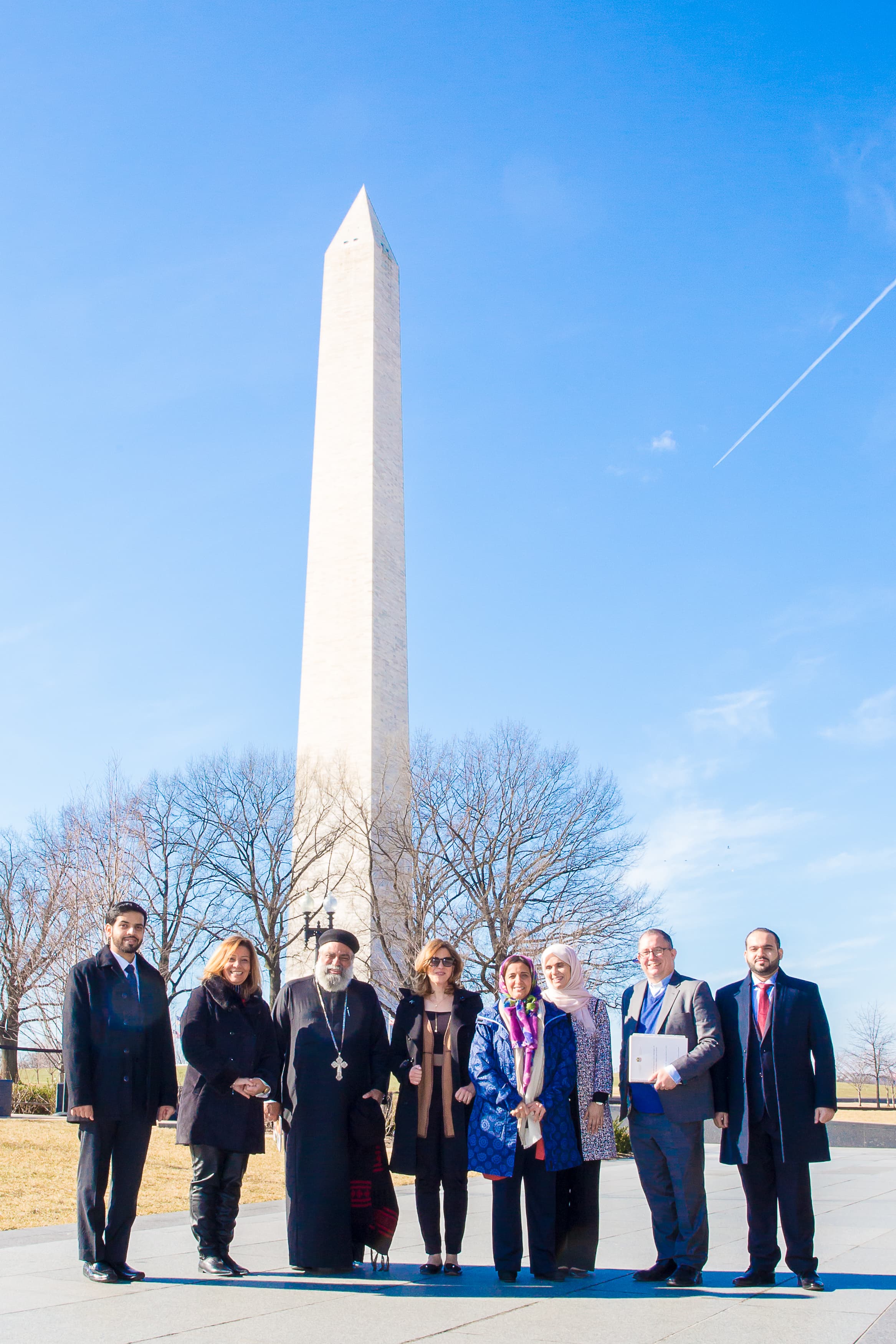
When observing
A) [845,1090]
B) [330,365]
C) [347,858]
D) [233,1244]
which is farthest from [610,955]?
[845,1090]

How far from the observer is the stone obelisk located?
28.7 m

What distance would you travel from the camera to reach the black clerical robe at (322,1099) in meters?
6.20

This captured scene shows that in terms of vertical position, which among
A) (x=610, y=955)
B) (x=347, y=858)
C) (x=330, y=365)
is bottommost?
(x=610, y=955)

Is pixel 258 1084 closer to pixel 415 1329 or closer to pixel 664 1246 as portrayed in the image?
pixel 415 1329

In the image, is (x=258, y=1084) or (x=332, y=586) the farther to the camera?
(x=332, y=586)

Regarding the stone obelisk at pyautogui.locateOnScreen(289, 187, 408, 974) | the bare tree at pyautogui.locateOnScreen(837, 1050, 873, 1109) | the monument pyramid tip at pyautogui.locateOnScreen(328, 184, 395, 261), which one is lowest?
the bare tree at pyautogui.locateOnScreen(837, 1050, 873, 1109)

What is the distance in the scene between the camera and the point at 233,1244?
7.33 meters

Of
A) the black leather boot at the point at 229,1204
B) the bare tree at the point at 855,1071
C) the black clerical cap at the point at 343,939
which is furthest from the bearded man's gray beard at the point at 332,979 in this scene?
the bare tree at the point at 855,1071

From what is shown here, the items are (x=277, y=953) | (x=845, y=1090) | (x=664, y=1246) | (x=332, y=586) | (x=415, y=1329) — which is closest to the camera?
(x=415, y=1329)

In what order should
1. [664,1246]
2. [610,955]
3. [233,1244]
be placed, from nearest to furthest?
[664,1246]
[233,1244]
[610,955]

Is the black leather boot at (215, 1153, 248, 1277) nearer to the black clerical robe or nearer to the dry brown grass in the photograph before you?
the black clerical robe

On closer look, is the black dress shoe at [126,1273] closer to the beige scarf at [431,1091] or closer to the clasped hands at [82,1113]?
the clasped hands at [82,1113]

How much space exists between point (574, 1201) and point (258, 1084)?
5.74 ft

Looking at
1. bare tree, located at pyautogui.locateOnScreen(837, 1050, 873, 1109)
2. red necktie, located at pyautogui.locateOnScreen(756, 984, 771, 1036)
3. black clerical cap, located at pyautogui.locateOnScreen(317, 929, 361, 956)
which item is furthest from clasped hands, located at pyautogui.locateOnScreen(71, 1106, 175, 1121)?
bare tree, located at pyautogui.locateOnScreen(837, 1050, 873, 1109)
